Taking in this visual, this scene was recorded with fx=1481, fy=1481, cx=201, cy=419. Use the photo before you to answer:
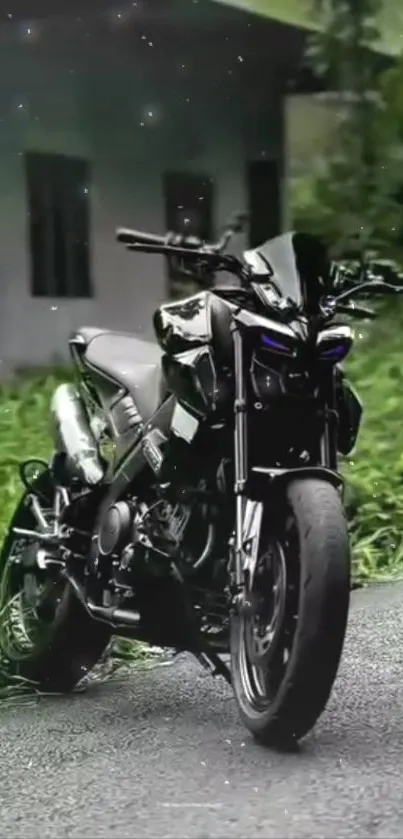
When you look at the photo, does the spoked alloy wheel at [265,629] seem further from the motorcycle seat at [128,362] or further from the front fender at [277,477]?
the motorcycle seat at [128,362]

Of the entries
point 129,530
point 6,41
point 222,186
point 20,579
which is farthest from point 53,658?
point 6,41

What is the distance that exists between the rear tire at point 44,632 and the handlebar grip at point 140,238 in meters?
0.59

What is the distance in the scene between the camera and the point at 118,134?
284 cm

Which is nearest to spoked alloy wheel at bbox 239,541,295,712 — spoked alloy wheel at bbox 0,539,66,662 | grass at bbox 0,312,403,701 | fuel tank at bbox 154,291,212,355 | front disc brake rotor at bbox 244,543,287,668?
front disc brake rotor at bbox 244,543,287,668

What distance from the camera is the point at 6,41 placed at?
9.87 feet

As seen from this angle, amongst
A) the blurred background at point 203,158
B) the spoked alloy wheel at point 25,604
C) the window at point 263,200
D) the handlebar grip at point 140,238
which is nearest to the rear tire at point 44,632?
the spoked alloy wheel at point 25,604

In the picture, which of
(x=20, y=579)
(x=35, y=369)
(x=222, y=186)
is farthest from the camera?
(x=20, y=579)

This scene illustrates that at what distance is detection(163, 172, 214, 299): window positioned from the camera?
266 cm

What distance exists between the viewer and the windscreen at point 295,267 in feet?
8.01

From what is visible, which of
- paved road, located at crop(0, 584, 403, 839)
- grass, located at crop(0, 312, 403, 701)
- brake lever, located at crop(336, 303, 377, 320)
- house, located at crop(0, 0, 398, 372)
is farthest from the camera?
house, located at crop(0, 0, 398, 372)

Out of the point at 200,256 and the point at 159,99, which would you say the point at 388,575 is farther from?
the point at 159,99

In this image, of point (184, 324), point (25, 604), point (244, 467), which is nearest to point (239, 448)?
point (244, 467)

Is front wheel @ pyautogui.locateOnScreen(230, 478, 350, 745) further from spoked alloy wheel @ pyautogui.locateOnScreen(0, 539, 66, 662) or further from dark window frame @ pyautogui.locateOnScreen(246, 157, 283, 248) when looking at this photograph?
spoked alloy wheel @ pyautogui.locateOnScreen(0, 539, 66, 662)

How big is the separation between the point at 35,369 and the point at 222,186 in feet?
1.78
